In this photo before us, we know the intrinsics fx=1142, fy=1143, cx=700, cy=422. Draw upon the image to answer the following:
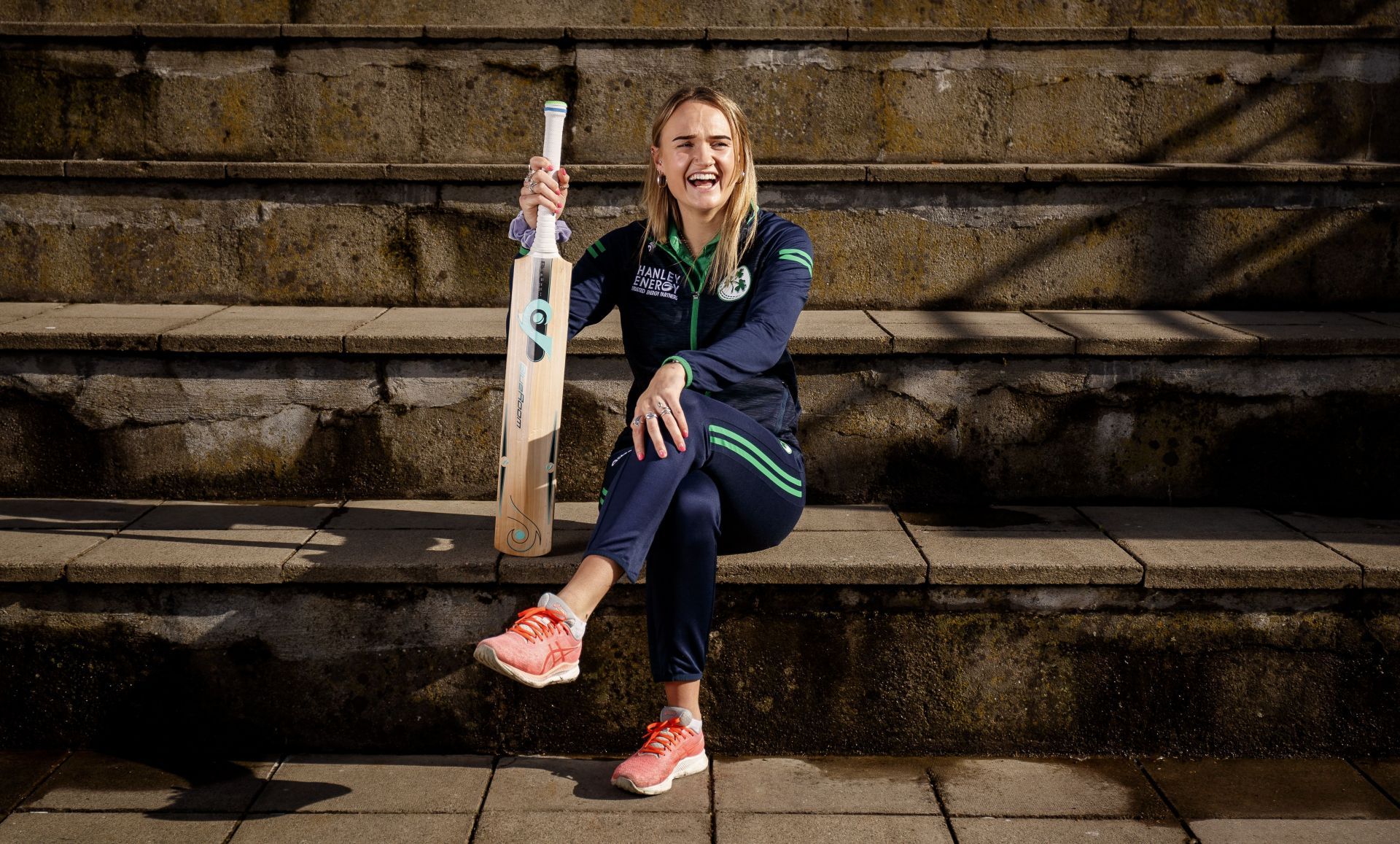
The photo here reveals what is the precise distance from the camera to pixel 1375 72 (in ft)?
14.0

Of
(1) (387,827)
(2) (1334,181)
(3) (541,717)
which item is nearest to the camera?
(1) (387,827)

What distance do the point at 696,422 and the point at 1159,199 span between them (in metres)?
2.24

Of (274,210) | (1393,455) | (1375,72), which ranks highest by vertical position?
(1375,72)

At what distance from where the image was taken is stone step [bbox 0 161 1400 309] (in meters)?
4.03

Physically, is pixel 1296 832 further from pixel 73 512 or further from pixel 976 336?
pixel 73 512

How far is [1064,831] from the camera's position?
2627 millimetres

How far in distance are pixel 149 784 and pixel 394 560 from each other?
791 millimetres

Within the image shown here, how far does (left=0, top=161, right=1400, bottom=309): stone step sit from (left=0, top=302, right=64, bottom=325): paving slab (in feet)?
0.19

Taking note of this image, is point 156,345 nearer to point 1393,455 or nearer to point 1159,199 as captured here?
point 1159,199

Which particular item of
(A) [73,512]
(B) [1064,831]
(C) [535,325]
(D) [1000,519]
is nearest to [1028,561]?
(D) [1000,519]

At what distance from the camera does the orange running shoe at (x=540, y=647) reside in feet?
8.03

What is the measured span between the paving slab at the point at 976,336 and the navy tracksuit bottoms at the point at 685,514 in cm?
84

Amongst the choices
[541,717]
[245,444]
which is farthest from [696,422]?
[245,444]

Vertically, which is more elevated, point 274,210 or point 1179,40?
Answer: point 1179,40
